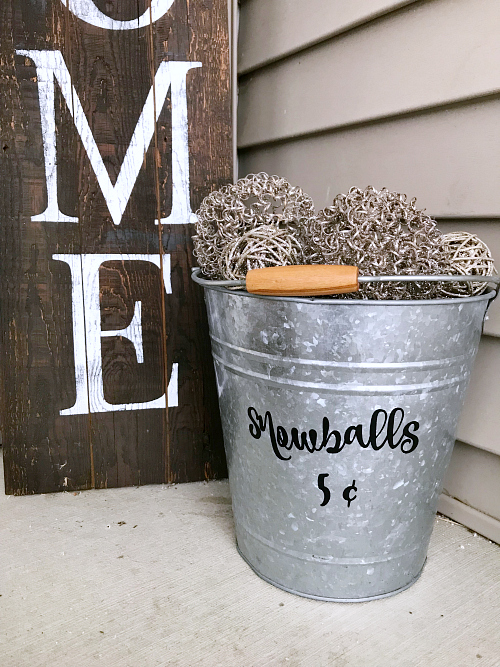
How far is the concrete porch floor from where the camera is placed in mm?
892

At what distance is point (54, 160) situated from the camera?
4.19ft

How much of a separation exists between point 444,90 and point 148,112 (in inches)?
26.4

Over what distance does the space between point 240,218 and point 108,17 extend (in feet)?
2.13

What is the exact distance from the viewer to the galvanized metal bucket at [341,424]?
871mm

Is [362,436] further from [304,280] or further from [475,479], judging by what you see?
[475,479]

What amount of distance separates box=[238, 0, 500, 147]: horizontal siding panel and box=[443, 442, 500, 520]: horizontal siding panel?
78 centimetres

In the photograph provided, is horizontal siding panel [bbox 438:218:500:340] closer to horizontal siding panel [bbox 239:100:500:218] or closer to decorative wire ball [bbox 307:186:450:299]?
horizontal siding panel [bbox 239:100:500:218]

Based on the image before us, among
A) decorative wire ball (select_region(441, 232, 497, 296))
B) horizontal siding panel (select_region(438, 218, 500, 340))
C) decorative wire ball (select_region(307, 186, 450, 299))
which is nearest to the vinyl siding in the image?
horizontal siding panel (select_region(438, 218, 500, 340))

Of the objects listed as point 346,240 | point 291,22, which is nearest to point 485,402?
point 346,240

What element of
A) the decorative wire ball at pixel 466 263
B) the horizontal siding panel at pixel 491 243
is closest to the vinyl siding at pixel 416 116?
the horizontal siding panel at pixel 491 243

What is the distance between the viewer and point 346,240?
2.98 ft

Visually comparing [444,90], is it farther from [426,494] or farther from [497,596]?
[497,596]

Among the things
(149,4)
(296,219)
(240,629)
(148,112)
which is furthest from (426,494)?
(149,4)

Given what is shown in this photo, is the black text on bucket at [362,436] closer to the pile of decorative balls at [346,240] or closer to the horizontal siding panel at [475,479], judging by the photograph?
the pile of decorative balls at [346,240]
